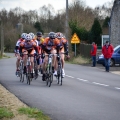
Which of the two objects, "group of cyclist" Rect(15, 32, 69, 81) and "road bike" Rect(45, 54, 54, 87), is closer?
"road bike" Rect(45, 54, 54, 87)

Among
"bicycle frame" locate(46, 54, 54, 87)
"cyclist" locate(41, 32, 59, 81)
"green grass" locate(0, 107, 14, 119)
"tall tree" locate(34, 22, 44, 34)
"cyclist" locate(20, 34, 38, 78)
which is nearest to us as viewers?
"green grass" locate(0, 107, 14, 119)

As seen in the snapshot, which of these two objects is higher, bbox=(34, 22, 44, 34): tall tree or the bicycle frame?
bbox=(34, 22, 44, 34): tall tree

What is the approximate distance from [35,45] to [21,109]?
6.69 meters

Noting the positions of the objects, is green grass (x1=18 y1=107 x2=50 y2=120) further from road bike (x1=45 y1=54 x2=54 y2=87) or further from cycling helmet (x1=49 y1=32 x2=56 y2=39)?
cycling helmet (x1=49 y1=32 x2=56 y2=39)

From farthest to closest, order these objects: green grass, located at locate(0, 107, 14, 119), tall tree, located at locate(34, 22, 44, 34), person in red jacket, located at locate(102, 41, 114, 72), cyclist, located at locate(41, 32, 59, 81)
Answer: tall tree, located at locate(34, 22, 44, 34) → person in red jacket, located at locate(102, 41, 114, 72) → cyclist, located at locate(41, 32, 59, 81) → green grass, located at locate(0, 107, 14, 119)

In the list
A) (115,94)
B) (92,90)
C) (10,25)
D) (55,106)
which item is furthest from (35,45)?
(10,25)

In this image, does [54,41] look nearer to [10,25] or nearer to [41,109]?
[41,109]

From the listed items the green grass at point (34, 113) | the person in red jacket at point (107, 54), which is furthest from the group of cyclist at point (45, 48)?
the person in red jacket at point (107, 54)

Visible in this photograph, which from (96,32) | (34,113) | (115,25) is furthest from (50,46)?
(96,32)

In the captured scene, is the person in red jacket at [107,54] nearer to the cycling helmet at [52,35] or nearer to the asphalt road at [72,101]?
the asphalt road at [72,101]

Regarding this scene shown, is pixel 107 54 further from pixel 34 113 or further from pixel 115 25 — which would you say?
pixel 115 25

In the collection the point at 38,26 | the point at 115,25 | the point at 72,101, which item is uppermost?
the point at 38,26

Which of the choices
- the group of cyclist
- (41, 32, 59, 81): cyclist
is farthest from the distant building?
(41, 32, 59, 81): cyclist

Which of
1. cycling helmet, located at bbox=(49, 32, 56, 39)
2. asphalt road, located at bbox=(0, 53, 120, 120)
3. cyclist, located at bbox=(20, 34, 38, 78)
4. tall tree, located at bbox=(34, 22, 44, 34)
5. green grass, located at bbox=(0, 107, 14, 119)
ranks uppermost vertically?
tall tree, located at bbox=(34, 22, 44, 34)
